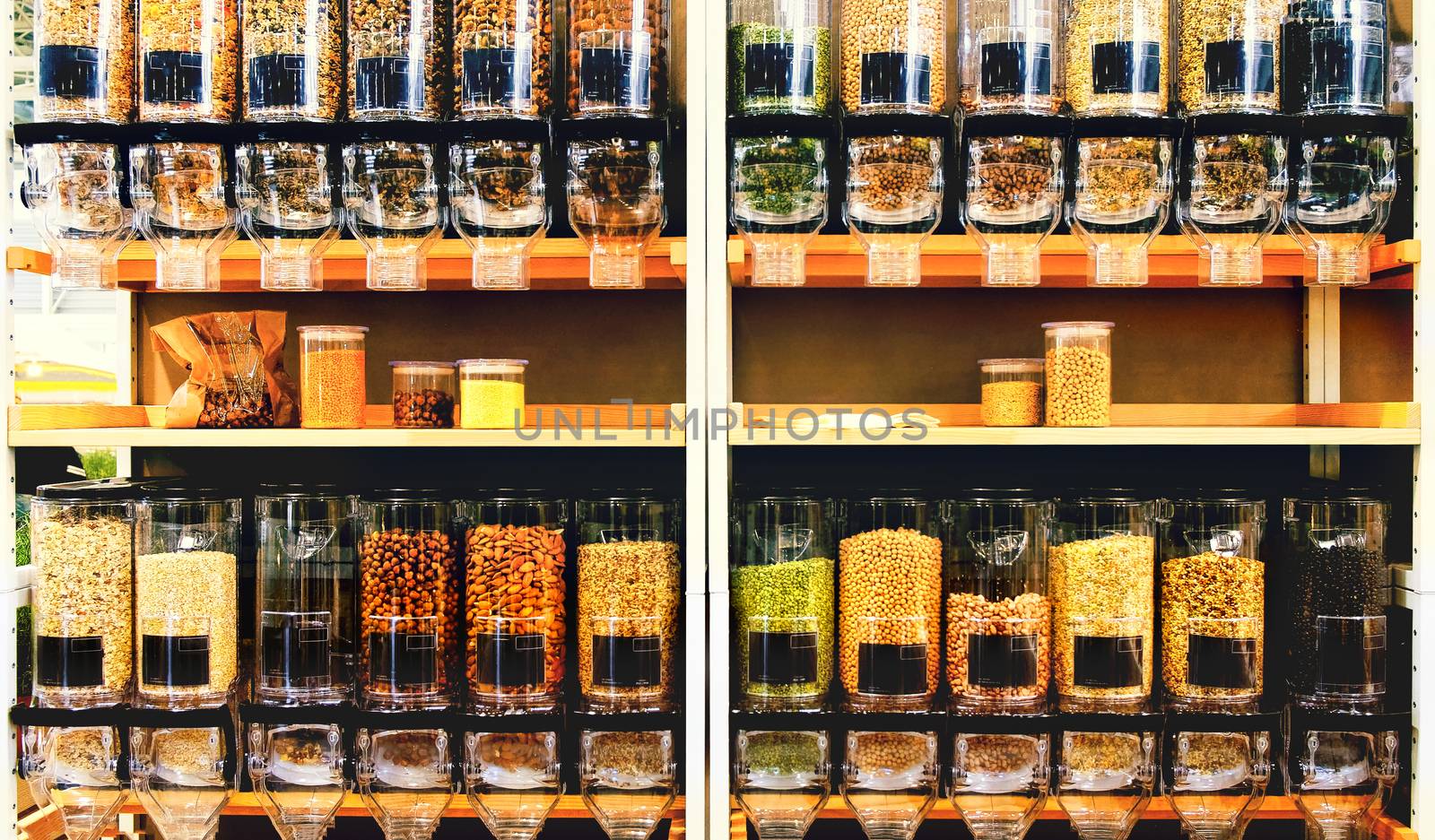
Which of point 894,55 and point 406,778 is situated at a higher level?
point 894,55

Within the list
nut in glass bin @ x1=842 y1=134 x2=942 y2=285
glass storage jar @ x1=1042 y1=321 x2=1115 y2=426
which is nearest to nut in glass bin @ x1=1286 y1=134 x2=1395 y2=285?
glass storage jar @ x1=1042 y1=321 x2=1115 y2=426

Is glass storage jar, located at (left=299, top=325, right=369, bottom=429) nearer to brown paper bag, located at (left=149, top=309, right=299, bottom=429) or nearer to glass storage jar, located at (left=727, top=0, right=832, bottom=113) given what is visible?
brown paper bag, located at (left=149, top=309, right=299, bottom=429)

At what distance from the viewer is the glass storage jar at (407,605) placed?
155 centimetres

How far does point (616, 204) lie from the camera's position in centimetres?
154

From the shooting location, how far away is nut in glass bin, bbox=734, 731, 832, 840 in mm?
1551

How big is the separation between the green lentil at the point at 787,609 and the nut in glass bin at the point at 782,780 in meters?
0.06

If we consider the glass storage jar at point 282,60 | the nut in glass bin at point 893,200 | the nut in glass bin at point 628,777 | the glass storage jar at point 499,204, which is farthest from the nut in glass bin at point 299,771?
the nut in glass bin at point 893,200

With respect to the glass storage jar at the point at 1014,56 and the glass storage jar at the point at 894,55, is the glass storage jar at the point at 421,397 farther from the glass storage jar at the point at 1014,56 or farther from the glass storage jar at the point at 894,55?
the glass storage jar at the point at 1014,56

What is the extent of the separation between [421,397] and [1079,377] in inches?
40.9

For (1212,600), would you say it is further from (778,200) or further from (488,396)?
(488,396)

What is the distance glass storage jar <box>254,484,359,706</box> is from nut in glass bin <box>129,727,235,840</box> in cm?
12

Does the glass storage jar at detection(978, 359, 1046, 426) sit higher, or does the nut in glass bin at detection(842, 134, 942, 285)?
the nut in glass bin at detection(842, 134, 942, 285)

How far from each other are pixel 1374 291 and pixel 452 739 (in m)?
1.83

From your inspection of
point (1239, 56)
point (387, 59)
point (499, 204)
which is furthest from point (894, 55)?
point (387, 59)
